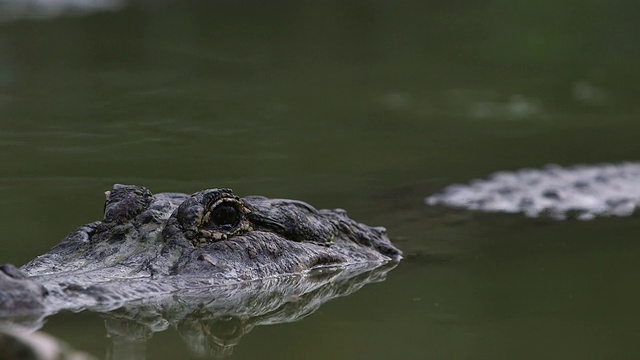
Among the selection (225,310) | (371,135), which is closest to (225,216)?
(225,310)

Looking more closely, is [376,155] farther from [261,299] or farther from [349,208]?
[261,299]

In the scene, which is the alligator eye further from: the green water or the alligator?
the alligator

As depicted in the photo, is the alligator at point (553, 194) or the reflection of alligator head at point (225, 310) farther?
the alligator at point (553, 194)

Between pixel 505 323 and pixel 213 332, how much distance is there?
1107 mm

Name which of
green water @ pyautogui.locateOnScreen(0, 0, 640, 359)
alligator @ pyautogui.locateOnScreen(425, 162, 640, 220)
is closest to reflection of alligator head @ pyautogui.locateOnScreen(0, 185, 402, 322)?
green water @ pyautogui.locateOnScreen(0, 0, 640, 359)

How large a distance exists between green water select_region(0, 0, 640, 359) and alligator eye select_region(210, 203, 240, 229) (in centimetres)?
56

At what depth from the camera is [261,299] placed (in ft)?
16.4

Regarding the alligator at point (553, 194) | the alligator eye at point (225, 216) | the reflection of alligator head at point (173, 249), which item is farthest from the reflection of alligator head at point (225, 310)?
the alligator at point (553, 194)

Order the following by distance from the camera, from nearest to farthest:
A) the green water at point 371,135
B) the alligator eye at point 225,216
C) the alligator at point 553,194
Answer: the green water at point 371,135
the alligator eye at point 225,216
the alligator at point 553,194

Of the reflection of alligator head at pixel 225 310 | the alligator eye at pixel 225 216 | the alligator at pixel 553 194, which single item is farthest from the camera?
the alligator at pixel 553 194

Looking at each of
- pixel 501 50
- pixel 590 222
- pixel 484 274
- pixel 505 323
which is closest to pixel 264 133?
pixel 590 222

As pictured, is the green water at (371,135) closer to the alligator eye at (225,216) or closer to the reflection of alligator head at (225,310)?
the reflection of alligator head at (225,310)

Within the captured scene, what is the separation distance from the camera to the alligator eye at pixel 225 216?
5105 mm

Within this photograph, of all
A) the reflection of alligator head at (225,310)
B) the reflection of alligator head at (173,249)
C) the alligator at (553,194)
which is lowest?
the reflection of alligator head at (225,310)
